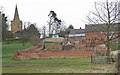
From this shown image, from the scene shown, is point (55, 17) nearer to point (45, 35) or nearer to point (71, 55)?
point (45, 35)

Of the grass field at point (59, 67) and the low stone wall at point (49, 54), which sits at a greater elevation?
the low stone wall at point (49, 54)

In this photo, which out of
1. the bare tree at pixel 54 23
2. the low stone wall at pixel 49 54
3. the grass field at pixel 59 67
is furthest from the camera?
the bare tree at pixel 54 23

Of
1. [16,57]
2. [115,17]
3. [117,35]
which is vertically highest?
[115,17]

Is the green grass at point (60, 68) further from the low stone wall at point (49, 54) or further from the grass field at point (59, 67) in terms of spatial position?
the low stone wall at point (49, 54)

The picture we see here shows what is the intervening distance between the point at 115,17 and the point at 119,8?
164cm

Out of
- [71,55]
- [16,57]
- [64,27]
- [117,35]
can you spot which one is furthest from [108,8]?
[64,27]

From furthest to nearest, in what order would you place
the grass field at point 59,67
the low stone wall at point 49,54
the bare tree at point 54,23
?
the bare tree at point 54,23, the low stone wall at point 49,54, the grass field at point 59,67

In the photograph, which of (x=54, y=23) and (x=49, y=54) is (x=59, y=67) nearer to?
(x=49, y=54)

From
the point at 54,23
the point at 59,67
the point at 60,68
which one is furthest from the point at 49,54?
the point at 54,23

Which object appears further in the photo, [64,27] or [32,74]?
[64,27]

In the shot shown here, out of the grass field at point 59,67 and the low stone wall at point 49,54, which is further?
the low stone wall at point 49,54

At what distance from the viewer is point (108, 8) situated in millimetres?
37562

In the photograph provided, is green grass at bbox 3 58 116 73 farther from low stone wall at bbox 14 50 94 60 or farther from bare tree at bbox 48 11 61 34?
bare tree at bbox 48 11 61 34

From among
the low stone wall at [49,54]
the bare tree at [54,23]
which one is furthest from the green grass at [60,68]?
the bare tree at [54,23]
